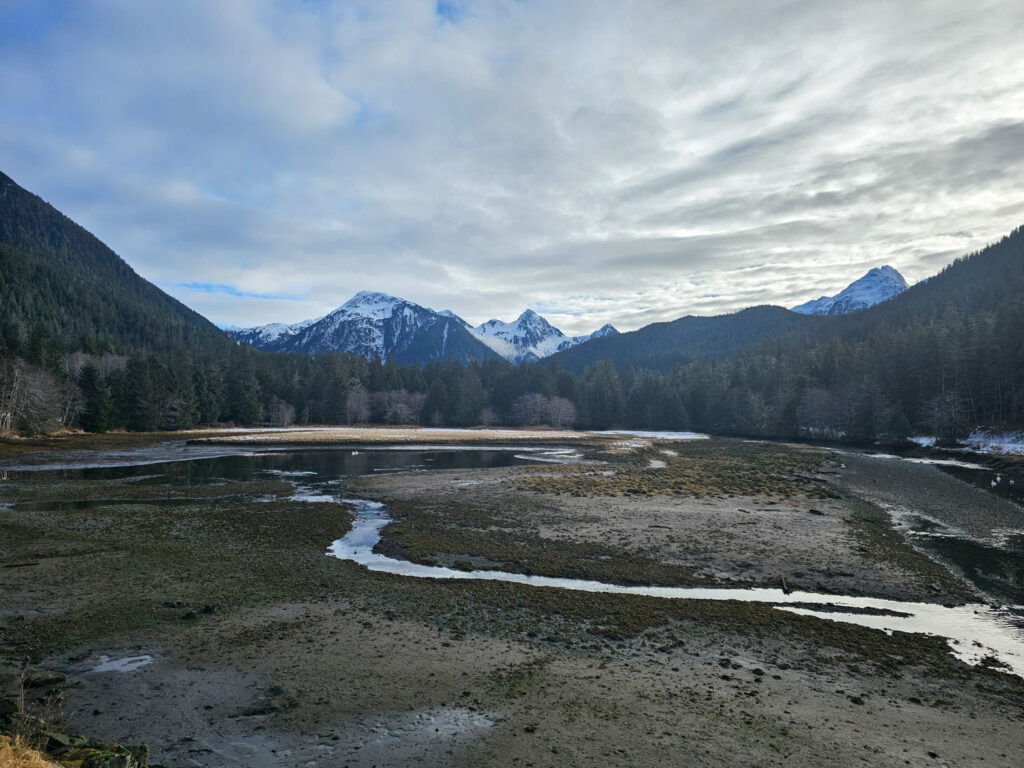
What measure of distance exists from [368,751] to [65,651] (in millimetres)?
8201

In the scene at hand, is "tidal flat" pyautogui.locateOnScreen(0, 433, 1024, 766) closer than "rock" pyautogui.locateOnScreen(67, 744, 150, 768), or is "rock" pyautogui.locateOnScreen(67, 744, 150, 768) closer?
"rock" pyautogui.locateOnScreen(67, 744, 150, 768)

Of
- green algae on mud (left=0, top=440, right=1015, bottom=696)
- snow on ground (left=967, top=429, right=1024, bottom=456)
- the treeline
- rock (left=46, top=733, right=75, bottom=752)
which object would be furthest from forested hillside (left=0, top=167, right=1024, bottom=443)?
rock (left=46, top=733, right=75, bottom=752)

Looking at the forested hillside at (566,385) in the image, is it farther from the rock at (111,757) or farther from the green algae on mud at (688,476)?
the rock at (111,757)

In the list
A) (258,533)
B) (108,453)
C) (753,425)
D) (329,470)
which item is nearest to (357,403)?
(108,453)

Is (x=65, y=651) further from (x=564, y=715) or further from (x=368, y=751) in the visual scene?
(x=564, y=715)

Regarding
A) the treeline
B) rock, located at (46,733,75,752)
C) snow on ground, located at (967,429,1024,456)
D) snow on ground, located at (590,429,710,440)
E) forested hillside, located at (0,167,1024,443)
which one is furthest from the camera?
snow on ground, located at (590,429,710,440)

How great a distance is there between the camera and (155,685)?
9930 mm

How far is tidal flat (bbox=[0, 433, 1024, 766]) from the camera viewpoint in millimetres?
8406

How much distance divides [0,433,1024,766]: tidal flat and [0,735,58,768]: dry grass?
2.31 metres

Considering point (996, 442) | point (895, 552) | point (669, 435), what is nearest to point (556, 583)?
point (895, 552)

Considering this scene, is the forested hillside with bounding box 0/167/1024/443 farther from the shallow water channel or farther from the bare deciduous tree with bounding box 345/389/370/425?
the shallow water channel

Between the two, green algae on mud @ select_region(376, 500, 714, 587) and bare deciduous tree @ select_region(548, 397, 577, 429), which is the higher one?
bare deciduous tree @ select_region(548, 397, 577, 429)

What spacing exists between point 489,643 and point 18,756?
853 cm

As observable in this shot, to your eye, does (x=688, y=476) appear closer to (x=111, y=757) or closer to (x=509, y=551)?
(x=509, y=551)
